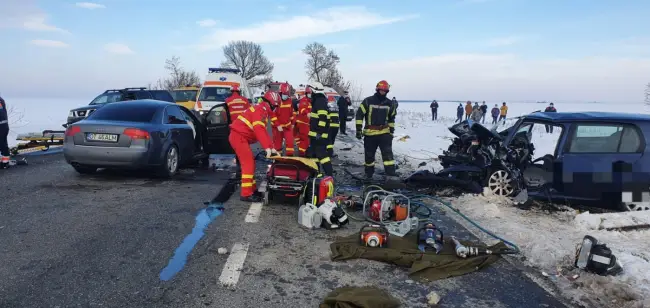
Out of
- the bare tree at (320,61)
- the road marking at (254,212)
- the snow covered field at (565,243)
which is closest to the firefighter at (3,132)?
the road marking at (254,212)

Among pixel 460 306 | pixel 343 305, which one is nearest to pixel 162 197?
pixel 343 305

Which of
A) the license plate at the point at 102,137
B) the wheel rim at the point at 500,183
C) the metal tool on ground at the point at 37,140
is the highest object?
the license plate at the point at 102,137

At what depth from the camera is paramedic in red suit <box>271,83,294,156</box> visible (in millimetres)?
9148

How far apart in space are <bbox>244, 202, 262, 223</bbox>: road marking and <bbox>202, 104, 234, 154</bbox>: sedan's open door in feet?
9.79

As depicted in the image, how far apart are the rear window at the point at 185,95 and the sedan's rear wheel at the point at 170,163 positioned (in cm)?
1346

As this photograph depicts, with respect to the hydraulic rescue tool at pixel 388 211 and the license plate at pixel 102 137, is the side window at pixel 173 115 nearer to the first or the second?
the license plate at pixel 102 137

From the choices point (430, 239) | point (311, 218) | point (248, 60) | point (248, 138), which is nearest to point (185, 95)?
point (248, 138)

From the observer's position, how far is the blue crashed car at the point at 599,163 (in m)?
5.77

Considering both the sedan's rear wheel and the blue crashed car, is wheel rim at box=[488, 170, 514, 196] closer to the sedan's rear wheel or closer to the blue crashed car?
the blue crashed car

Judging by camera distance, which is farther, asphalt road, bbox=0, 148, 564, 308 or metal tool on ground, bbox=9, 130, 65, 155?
metal tool on ground, bbox=9, 130, 65, 155

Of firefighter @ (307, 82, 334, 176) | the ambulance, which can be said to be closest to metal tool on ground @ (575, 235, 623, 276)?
firefighter @ (307, 82, 334, 176)

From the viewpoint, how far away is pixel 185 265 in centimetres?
377

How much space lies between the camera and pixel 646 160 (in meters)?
5.73

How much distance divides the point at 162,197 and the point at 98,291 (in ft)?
10.5
